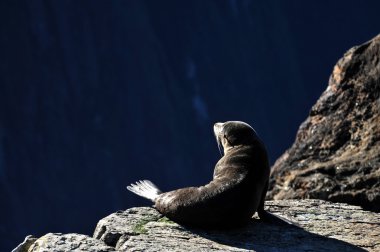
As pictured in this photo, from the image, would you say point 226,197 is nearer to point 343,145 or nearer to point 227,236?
point 227,236

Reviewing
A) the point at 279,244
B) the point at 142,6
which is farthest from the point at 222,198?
the point at 142,6

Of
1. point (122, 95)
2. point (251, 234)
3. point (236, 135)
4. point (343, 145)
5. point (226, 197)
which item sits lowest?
point (251, 234)

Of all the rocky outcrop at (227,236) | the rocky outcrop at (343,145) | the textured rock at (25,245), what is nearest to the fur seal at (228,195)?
the rocky outcrop at (227,236)

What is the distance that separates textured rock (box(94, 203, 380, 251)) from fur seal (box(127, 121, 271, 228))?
118 mm

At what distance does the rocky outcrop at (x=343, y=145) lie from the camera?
9.94 meters

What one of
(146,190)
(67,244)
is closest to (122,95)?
(146,190)

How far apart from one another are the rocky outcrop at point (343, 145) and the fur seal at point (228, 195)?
2083 millimetres

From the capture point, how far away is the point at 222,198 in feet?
24.8

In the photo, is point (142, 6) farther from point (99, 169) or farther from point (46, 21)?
point (99, 169)

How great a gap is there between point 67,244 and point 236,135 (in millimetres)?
2859

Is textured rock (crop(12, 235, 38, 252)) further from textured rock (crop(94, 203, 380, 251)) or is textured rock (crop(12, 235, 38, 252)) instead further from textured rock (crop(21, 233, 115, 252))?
textured rock (crop(94, 203, 380, 251))

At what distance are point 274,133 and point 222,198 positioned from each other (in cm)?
8305

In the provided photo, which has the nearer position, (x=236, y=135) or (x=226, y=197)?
(x=226, y=197)

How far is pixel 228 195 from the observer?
24.9 feet
